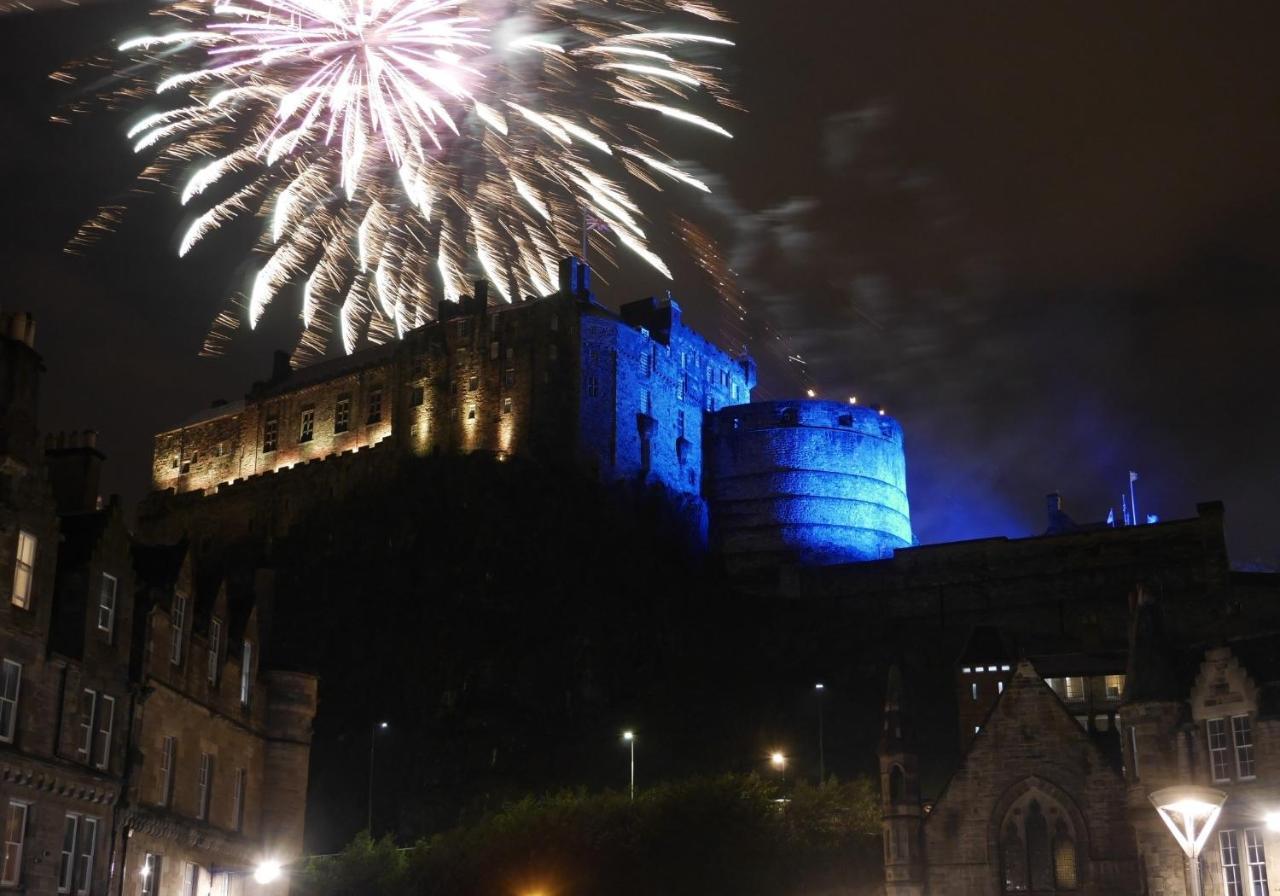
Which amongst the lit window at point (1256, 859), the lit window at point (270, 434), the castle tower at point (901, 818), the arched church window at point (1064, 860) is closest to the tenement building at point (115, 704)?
the castle tower at point (901, 818)

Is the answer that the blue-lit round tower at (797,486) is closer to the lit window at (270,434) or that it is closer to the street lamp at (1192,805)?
the lit window at (270,434)

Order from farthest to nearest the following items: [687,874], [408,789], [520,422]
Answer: [520,422] < [408,789] < [687,874]

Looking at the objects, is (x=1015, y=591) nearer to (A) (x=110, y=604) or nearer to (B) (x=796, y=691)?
(B) (x=796, y=691)

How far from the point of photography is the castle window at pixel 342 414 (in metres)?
96.6

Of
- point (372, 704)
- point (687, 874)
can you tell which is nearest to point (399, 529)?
point (372, 704)

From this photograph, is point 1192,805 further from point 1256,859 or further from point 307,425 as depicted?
point 307,425

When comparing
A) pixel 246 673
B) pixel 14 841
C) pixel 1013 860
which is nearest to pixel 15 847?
pixel 14 841

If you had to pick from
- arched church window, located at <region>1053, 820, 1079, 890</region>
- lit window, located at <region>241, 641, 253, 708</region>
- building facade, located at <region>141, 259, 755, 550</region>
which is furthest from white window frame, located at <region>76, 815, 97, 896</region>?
building facade, located at <region>141, 259, 755, 550</region>

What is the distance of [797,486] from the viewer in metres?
96.3

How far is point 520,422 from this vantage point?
8725 centimetres

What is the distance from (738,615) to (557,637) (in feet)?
41.6

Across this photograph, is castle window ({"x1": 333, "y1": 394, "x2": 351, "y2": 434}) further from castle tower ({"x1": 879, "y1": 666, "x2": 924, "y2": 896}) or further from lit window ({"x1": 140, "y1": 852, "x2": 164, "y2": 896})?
castle tower ({"x1": 879, "y1": 666, "x2": 924, "y2": 896})

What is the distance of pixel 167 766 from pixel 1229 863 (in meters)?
23.7

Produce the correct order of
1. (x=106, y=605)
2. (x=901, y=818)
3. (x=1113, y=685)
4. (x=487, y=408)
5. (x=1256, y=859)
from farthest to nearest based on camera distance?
(x=487, y=408)
(x=1113, y=685)
(x=901, y=818)
(x=106, y=605)
(x=1256, y=859)
